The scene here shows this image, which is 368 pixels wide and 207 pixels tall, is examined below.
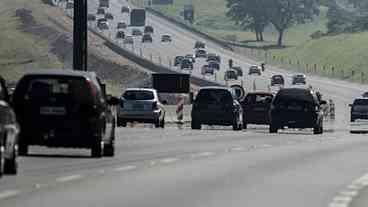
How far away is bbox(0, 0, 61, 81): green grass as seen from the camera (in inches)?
4970

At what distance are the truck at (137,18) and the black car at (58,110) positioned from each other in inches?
6537

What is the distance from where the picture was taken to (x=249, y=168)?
26.3 metres

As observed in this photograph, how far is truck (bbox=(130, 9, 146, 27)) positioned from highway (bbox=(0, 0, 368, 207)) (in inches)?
5963

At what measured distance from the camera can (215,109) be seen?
177 ft

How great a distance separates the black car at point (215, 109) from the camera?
177 ft

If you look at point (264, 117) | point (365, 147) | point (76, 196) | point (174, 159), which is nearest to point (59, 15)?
point (264, 117)

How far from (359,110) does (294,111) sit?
22.9 metres

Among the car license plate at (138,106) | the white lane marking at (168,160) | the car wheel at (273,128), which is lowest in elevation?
the car wheel at (273,128)

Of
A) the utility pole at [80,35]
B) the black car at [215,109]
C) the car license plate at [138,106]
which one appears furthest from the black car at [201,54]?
the car license plate at [138,106]

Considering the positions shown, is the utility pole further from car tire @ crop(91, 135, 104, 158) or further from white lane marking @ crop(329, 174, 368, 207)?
white lane marking @ crop(329, 174, 368, 207)

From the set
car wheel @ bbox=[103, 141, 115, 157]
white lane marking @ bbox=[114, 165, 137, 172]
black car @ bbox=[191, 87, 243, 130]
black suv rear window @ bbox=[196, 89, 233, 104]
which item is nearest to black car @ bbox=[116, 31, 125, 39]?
black suv rear window @ bbox=[196, 89, 233, 104]

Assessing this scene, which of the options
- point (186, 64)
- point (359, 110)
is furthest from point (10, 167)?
point (186, 64)

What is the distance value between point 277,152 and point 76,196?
54.8 ft

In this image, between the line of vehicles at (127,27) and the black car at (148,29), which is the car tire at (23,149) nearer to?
the line of vehicles at (127,27)
